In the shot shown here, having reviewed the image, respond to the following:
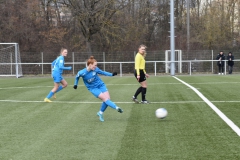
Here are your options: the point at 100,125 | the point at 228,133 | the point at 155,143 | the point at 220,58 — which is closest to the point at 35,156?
the point at 155,143

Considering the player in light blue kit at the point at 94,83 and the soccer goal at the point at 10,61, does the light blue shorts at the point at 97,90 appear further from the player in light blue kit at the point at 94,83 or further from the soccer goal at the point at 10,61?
the soccer goal at the point at 10,61

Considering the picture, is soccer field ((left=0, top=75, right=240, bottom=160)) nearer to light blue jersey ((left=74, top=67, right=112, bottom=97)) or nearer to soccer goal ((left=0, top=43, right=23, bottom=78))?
light blue jersey ((left=74, top=67, right=112, bottom=97))

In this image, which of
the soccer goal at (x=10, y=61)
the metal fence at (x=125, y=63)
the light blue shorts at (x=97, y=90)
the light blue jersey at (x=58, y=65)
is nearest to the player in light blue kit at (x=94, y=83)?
the light blue shorts at (x=97, y=90)

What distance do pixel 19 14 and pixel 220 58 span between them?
70.6ft

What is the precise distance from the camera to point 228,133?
7.61 metres

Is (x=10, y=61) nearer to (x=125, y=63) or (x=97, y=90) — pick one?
(x=125, y=63)

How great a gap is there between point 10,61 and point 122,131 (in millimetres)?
27301

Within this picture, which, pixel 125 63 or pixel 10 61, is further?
pixel 125 63

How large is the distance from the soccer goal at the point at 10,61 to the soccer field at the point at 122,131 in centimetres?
1963

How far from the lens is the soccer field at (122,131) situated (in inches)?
249

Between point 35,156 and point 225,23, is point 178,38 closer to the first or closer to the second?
point 225,23

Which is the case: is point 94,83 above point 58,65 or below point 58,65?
below

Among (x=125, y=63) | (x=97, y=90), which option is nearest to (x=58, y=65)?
(x=97, y=90)

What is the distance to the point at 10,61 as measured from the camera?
1332 inches
